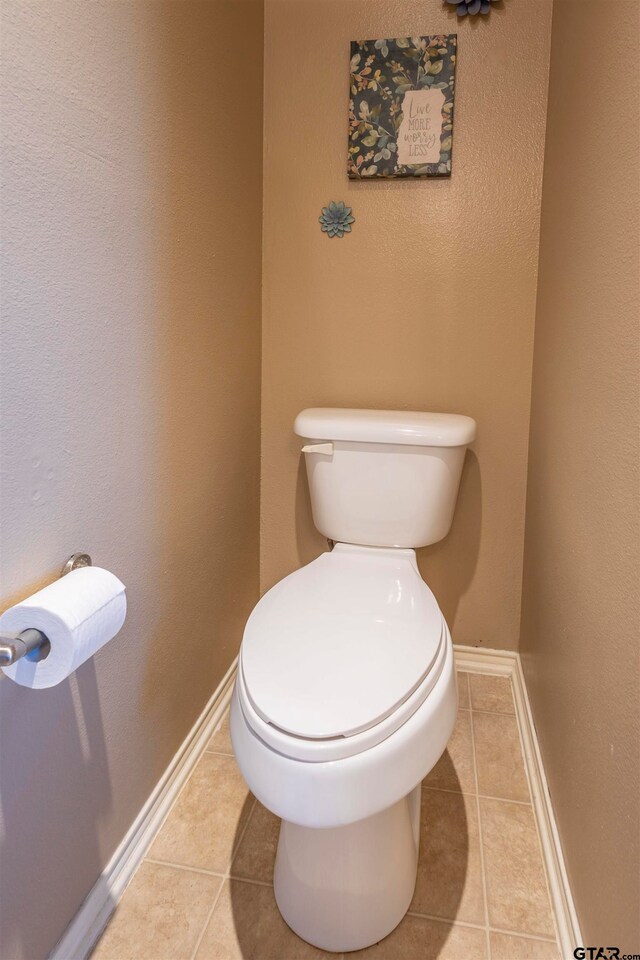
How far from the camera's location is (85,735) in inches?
37.8

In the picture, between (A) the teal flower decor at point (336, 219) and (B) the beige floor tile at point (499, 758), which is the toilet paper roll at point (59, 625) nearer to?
(B) the beige floor tile at point (499, 758)

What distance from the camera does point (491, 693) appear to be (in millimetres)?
1660

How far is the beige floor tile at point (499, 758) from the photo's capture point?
133cm

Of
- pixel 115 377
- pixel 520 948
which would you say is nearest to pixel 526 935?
pixel 520 948

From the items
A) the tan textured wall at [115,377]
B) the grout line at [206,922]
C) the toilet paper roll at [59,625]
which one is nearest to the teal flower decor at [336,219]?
the tan textured wall at [115,377]

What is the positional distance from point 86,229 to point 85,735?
0.79 meters

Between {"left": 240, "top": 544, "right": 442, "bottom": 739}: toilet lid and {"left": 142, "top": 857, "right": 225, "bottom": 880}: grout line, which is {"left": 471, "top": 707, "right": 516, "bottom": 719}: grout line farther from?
{"left": 142, "top": 857, "right": 225, "bottom": 880}: grout line

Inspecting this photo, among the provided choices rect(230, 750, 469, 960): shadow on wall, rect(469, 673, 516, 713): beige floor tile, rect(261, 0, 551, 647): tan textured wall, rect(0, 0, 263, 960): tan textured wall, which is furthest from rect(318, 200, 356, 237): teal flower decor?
rect(230, 750, 469, 960): shadow on wall

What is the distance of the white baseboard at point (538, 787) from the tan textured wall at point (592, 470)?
0.12ft

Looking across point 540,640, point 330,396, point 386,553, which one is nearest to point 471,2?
point 330,396

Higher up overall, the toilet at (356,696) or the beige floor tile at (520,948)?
the toilet at (356,696)

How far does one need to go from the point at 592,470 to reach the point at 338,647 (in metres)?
0.52

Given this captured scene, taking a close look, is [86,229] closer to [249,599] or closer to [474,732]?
[249,599]

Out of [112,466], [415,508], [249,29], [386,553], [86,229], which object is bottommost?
[386,553]
